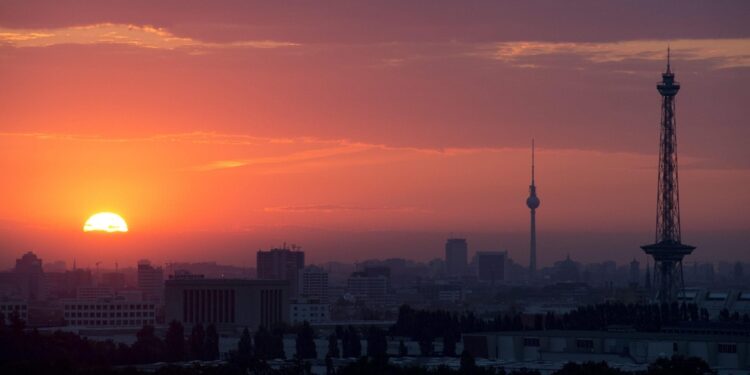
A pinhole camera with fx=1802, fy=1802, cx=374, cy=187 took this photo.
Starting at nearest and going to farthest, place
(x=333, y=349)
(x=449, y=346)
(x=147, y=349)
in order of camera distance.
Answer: (x=333, y=349) < (x=147, y=349) < (x=449, y=346)

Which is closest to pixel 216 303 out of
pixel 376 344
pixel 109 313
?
pixel 109 313

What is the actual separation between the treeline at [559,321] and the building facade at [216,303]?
88.7ft

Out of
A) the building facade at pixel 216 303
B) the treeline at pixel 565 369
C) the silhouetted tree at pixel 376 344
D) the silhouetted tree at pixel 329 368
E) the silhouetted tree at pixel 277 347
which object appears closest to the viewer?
the treeline at pixel 565 369

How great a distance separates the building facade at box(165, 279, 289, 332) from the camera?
437ft

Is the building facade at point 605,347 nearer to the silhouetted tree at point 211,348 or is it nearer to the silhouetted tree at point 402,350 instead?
the silhouetted tree at point 402,350

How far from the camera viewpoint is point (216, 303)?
133750mm

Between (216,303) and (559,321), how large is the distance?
3316cm

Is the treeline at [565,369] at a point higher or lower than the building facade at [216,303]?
lower

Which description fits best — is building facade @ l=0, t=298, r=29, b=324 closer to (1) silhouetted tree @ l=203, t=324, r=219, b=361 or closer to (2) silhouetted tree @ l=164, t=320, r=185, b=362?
(1) silhouetted tree @ l=203, t=324, r=219, b=361

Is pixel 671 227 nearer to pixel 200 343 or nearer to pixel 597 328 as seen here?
pixel 597 328

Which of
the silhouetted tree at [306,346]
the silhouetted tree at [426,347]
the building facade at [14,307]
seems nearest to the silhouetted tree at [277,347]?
the silhouetted tree at [306,346]

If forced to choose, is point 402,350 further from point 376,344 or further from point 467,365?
point 467,365

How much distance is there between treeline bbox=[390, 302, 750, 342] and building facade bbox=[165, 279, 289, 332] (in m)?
27.1

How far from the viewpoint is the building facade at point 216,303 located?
133m
